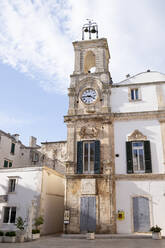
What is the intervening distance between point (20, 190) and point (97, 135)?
23.1 feet

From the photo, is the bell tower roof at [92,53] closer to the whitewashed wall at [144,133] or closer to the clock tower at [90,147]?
the clock tower at [90,147]

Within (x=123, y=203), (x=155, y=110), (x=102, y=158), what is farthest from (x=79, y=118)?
(x=123, y=203)

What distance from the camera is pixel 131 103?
19.6 meters

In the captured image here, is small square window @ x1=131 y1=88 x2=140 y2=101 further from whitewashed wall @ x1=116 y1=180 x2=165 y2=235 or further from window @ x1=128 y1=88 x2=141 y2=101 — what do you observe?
whitewashed wall @ x1=116 y1=180 x2=165 y2=235

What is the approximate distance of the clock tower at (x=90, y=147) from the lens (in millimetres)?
16875

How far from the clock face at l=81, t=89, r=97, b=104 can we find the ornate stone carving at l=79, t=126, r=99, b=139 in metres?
2.41

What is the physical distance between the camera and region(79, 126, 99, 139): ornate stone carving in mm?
19000

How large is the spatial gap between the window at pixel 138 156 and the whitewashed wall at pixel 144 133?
2.24ft

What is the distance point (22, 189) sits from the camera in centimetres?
1825

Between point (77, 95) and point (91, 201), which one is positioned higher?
point (77, 95)

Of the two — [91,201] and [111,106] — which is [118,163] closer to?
[91,201]

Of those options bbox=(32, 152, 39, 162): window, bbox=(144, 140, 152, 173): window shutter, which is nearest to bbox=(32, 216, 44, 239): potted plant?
bbox=(144, 140, 152, 173): window shutter

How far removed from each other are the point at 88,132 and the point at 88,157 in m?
1.97

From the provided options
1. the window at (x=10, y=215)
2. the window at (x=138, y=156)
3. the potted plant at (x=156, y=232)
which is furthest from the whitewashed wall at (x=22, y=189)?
the potted plant at (x=156, y=232)
